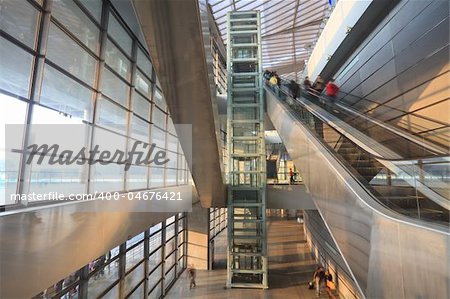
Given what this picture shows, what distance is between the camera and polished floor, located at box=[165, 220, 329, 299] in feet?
40.1

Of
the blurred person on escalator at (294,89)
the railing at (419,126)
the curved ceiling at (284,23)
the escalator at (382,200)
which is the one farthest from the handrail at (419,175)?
the curved ceiling at (284,23)

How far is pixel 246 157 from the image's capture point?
14.7 meters

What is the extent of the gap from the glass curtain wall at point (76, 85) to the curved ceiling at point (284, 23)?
37.2ft

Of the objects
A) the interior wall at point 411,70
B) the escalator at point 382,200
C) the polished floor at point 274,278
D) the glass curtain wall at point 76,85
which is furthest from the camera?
the polished floor at point 274,278

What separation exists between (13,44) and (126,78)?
15.4ft

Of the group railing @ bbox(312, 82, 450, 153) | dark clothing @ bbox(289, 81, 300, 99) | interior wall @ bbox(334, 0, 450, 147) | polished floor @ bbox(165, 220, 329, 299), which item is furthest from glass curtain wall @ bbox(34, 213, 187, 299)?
interior wall @ bbox(334, 0, 450, 147)

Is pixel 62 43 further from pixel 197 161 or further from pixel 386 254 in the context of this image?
pixel 386 254

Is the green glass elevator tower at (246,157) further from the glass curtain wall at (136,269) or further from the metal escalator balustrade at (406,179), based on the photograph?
the metal escalator balustrade at (406,179)

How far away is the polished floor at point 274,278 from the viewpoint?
12.2m

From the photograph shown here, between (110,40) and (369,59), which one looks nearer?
(110,40)

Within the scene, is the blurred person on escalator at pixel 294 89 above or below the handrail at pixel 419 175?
above

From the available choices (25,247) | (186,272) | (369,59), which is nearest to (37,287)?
(25,247)

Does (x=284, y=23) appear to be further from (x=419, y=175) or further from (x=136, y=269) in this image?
(x=419, y=175)

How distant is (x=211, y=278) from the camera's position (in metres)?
14.2
